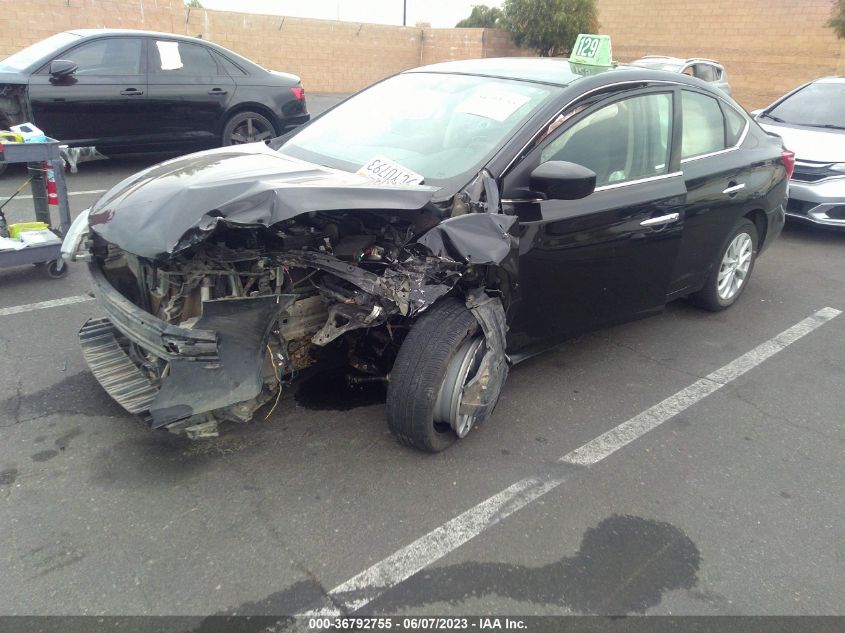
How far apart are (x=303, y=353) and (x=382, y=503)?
89 centimetres

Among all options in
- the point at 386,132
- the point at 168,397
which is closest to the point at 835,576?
the point at 168,397

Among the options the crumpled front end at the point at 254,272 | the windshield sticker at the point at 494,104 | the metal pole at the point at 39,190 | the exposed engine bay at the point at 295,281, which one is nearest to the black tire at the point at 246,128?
the metal pole at the point at 39,190

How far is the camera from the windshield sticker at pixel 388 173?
3.27 m

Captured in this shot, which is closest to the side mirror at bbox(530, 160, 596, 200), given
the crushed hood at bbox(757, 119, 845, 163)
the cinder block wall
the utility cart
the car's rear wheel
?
the car's rear wheel

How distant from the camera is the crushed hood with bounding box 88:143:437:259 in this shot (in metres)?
2.59

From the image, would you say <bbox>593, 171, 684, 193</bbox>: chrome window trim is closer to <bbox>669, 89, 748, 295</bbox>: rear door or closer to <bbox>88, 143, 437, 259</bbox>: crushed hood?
<bbox>669, 89, 748, 295</bbox>: rear door

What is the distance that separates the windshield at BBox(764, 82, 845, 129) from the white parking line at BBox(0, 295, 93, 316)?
317 inches

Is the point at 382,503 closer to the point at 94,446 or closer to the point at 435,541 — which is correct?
the point at 435,541

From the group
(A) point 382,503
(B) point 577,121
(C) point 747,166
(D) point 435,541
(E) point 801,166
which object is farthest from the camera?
(E) point 801,166

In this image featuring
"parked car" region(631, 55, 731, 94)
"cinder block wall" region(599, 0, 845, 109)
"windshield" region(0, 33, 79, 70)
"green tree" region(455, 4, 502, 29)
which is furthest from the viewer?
"green tree" region(455, 4, 502, 29)

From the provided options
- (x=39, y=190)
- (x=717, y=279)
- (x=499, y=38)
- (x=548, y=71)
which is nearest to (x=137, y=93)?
(x=39, y=190)

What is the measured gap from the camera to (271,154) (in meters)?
3.70

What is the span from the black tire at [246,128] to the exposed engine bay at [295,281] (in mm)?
6033

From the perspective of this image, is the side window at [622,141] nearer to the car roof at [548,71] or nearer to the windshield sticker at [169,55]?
the car roof at [548,71]
